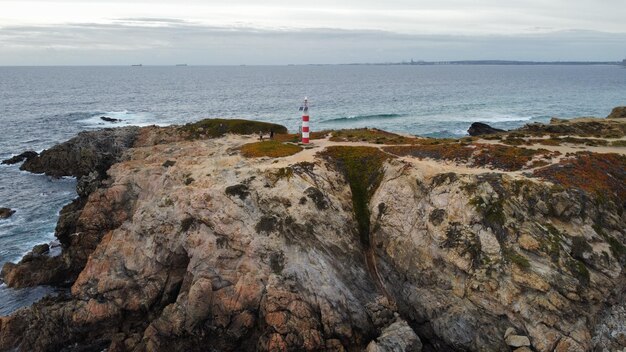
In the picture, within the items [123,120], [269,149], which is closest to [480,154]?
[269,149]

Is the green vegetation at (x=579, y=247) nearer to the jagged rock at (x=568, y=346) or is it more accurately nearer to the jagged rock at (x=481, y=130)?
the jagged rock at (x=568, y=346)

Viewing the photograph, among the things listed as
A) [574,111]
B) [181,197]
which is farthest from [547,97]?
[181,197]

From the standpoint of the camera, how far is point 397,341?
82.8ft

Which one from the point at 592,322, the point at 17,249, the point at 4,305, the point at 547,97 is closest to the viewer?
the point at 592,322

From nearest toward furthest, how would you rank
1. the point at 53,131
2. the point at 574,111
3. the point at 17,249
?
the point at 17,249, the point at 53,131, the point at 574,111

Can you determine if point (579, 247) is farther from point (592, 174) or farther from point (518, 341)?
point (592, 174)

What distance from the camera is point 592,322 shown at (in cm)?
2489

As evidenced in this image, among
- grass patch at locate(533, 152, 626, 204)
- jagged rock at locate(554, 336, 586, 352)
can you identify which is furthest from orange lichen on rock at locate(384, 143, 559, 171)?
jagged rock at locate(554, 336, 586, 352)

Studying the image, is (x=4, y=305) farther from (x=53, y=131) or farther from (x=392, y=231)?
(x=53, y=131)

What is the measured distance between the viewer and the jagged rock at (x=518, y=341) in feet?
79.3

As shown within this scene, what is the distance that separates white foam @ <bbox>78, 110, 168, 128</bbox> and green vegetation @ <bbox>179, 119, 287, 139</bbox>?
4593 cm

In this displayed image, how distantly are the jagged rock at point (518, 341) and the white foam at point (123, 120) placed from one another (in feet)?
290

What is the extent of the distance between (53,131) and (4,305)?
6964 cm

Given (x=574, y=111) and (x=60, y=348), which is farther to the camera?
(x=574, y=111)
